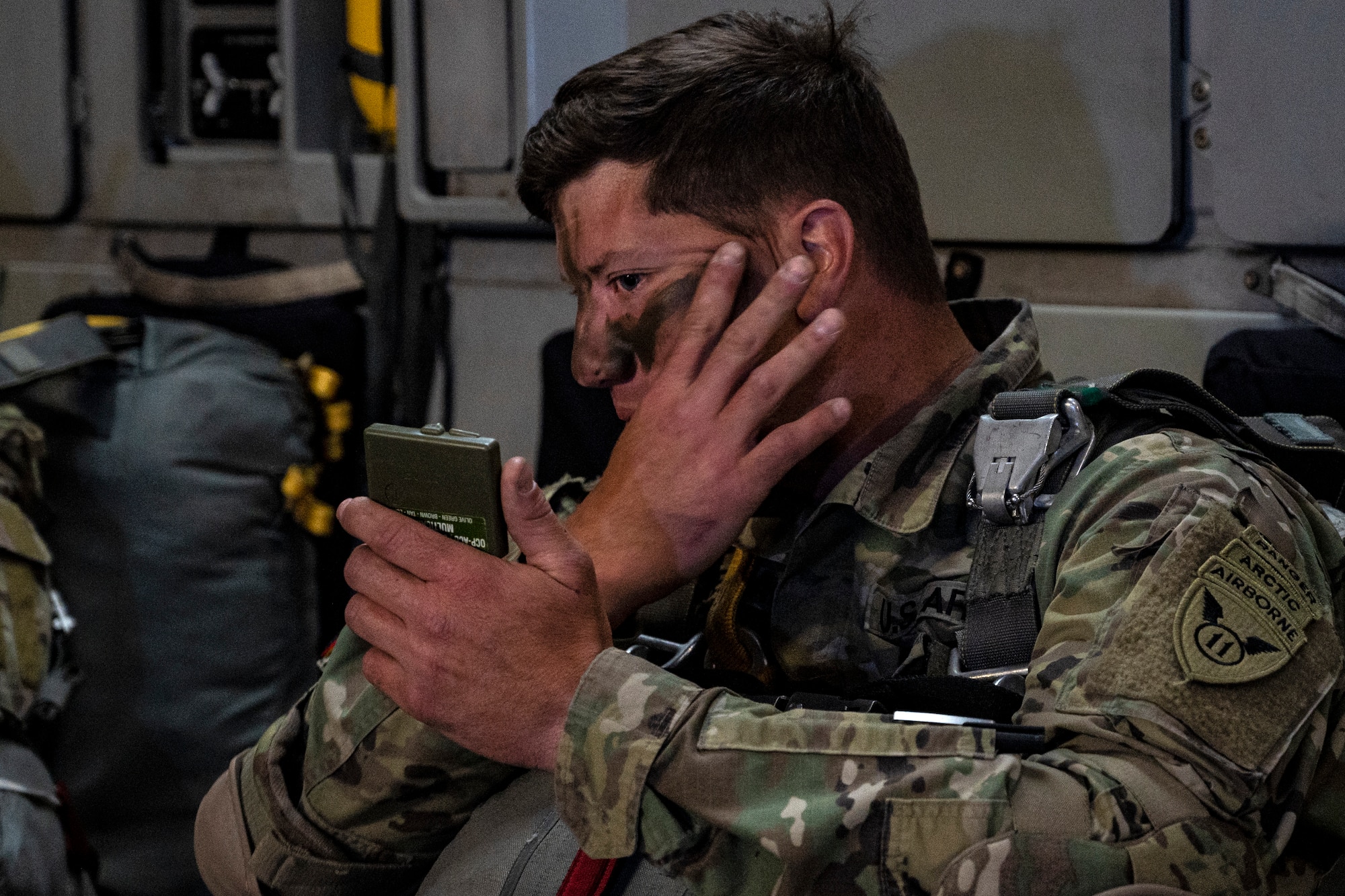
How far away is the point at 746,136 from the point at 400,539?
51 centimetres

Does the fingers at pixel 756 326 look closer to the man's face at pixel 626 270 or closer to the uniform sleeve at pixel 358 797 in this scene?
the man's face at pixel 626 270

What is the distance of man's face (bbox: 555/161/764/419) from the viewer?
119cm

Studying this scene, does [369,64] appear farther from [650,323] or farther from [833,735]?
[833,735]

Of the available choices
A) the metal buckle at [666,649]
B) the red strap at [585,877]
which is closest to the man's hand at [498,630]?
the red strap at [585,877]

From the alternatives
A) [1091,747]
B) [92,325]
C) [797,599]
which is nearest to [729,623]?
[797,599]

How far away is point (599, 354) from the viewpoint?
48.4 inches

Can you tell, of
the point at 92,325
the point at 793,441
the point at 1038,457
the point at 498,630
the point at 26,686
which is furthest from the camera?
the point at 92,325

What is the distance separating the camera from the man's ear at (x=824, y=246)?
1190mm

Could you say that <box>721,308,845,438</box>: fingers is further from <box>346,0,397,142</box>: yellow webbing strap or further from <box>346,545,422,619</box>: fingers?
<box>346,0,397,142</box>: yellow webbing strap

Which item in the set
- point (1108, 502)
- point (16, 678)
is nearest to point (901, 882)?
point (1108, 502)

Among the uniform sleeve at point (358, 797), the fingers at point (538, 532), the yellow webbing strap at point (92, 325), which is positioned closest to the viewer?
the fingers at point (538, 532)

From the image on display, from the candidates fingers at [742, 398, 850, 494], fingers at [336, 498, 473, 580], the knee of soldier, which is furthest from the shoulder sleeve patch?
the knee of soldier

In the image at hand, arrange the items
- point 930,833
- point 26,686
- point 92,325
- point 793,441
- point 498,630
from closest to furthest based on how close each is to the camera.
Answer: point 930,833 → point 498,630 → point 793,441 → point 26,686 → point 92,325

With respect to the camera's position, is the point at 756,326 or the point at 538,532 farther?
the point at 756,326
